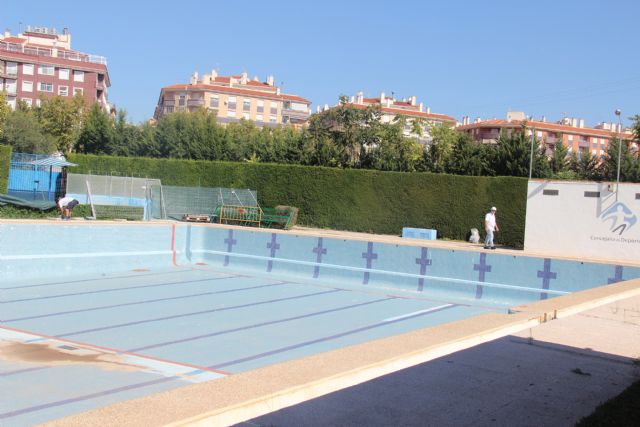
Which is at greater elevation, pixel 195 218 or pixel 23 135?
pixel 23 135

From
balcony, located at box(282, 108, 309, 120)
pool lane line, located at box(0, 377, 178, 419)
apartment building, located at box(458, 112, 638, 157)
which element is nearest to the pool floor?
pool lane line, located at box(0, 377, 178, 419)

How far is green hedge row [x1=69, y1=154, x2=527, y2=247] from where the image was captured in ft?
90.1

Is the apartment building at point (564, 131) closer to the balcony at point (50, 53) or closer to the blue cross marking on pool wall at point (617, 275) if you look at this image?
the balcony at point (50, 53)

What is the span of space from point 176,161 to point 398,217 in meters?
13.2

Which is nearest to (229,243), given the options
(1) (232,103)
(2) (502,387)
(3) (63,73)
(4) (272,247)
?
(4) (272,247)

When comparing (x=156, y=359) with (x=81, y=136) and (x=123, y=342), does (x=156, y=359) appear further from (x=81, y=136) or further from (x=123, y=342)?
(x=81, y=136)

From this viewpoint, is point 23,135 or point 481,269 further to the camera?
point 23,135

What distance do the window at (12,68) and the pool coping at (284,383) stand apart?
93.5 meters

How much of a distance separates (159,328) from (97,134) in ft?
130

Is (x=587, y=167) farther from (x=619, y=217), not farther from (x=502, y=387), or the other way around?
(x=502, y=387)

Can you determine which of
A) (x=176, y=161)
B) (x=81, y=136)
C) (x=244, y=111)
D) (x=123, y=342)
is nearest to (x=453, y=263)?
(x=123, y=342)

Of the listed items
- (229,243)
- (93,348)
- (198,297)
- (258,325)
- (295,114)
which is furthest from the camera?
(295,114)

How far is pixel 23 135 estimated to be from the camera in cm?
4953

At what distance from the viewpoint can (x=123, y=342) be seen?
8.90 metres
